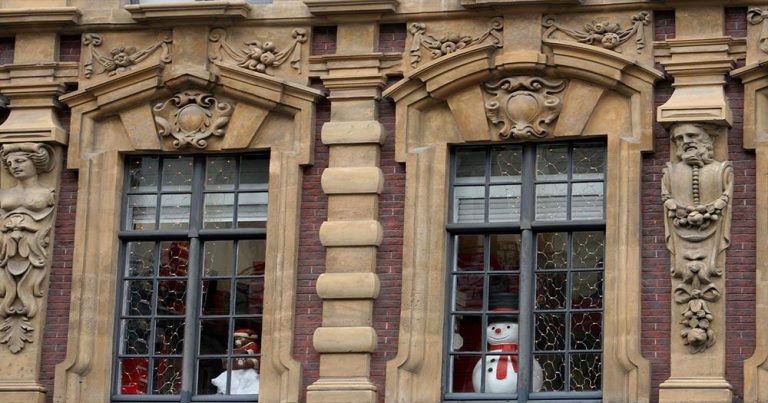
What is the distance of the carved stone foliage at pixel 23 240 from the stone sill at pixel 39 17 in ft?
4.44

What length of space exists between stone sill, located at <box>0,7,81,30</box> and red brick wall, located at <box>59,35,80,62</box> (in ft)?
0.68

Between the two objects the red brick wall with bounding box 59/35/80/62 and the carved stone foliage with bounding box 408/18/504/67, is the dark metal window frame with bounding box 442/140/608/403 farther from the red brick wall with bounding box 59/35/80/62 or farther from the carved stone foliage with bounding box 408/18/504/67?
the red brick wall with bounding box 59/35/80/62

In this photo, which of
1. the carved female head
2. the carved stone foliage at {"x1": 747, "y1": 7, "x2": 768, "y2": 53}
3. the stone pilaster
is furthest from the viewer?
the carved female head

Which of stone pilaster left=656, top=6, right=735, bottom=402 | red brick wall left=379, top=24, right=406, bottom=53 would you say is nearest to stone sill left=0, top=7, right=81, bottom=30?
red brick wall left=379, top=24, right=406, bottom=53

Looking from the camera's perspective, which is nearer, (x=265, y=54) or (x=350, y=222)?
(x=350, y=222)

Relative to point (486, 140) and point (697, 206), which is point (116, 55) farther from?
point (697, 206)

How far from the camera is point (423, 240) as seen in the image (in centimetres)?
2325

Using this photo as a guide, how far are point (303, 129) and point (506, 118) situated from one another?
84.9 inches

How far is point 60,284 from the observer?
79.2 ft

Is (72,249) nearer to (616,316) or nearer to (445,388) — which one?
(445,388)

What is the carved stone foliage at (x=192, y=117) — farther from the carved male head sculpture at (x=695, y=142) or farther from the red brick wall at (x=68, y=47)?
the carved male head sculpture at (x=695, y=142)

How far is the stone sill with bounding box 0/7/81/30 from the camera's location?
24516 millimetres

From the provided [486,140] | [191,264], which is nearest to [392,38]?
[486,140]

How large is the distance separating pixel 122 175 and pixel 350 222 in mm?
2680
